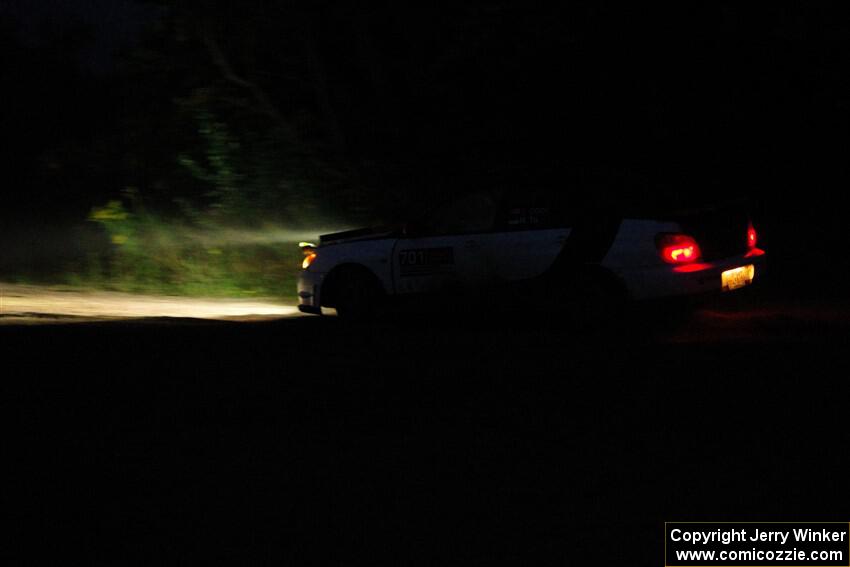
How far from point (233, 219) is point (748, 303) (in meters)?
8.32

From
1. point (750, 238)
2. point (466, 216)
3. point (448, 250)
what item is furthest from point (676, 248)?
point (448, 250)

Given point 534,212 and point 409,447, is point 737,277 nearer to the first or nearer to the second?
point 534,212

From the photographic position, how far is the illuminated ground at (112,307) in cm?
1180

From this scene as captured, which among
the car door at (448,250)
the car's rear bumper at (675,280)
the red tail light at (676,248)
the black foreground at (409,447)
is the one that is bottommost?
the black foreground at (409,447)

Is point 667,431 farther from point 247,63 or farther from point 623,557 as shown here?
point 247,63

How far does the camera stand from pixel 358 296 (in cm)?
1080

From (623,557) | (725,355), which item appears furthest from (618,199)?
(623,557)

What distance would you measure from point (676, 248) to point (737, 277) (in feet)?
2.31

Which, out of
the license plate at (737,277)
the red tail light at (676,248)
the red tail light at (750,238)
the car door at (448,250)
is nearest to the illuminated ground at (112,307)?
the car door at (448,250)

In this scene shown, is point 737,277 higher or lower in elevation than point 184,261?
lower

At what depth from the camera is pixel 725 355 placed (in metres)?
7.86

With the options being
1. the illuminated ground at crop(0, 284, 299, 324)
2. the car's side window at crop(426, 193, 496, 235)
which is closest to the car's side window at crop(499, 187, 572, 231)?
the car's side window at crop(426, 193, 496, 235)

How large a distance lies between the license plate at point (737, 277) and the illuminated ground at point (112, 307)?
15.9 ft

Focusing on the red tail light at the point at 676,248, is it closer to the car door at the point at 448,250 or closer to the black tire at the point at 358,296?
the car door at the point at 448,250
